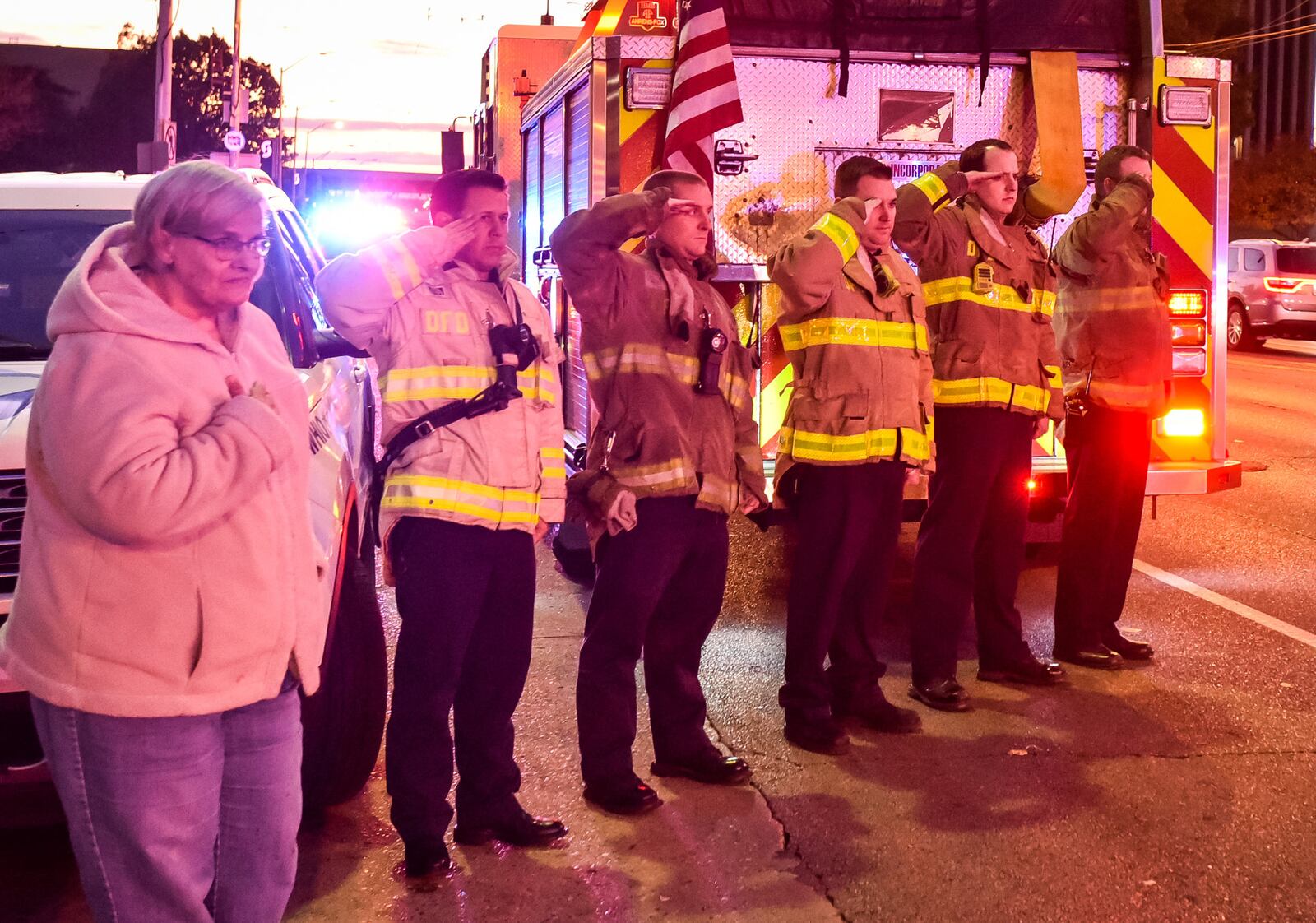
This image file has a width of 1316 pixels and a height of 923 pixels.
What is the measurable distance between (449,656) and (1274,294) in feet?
81.4

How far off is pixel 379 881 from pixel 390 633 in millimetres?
2900

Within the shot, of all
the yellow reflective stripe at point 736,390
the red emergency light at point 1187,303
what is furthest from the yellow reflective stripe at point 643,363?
the red emergency light at point 1187,303

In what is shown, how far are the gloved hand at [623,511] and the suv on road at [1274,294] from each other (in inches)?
928

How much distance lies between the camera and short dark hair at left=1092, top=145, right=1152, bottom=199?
6.20 m

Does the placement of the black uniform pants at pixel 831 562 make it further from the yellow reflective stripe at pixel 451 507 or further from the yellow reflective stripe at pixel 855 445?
the yellow reflective stripe at pixel 451 507

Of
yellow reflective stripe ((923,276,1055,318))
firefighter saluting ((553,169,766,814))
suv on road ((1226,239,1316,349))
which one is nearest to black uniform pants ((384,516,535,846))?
firefighter saluting ((553,169,766,814))

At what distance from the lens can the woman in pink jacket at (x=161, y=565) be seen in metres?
2.46

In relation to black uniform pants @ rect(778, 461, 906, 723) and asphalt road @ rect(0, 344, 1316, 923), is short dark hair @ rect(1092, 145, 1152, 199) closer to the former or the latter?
black uniform pants @ rect(778, 461, 906, 723)

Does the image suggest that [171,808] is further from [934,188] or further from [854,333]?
[934,188]

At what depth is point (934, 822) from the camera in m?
4.55

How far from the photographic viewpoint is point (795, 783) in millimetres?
4855

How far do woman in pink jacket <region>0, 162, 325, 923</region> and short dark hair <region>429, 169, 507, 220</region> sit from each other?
4.53ft

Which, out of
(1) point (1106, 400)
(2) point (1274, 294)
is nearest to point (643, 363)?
(1) point (1106, 400)

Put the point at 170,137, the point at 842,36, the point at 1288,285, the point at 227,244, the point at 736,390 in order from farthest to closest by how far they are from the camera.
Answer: the point at 1288,285, the point at 170,137, the point at 842,36, the point at 736,390, the point at 227,244
